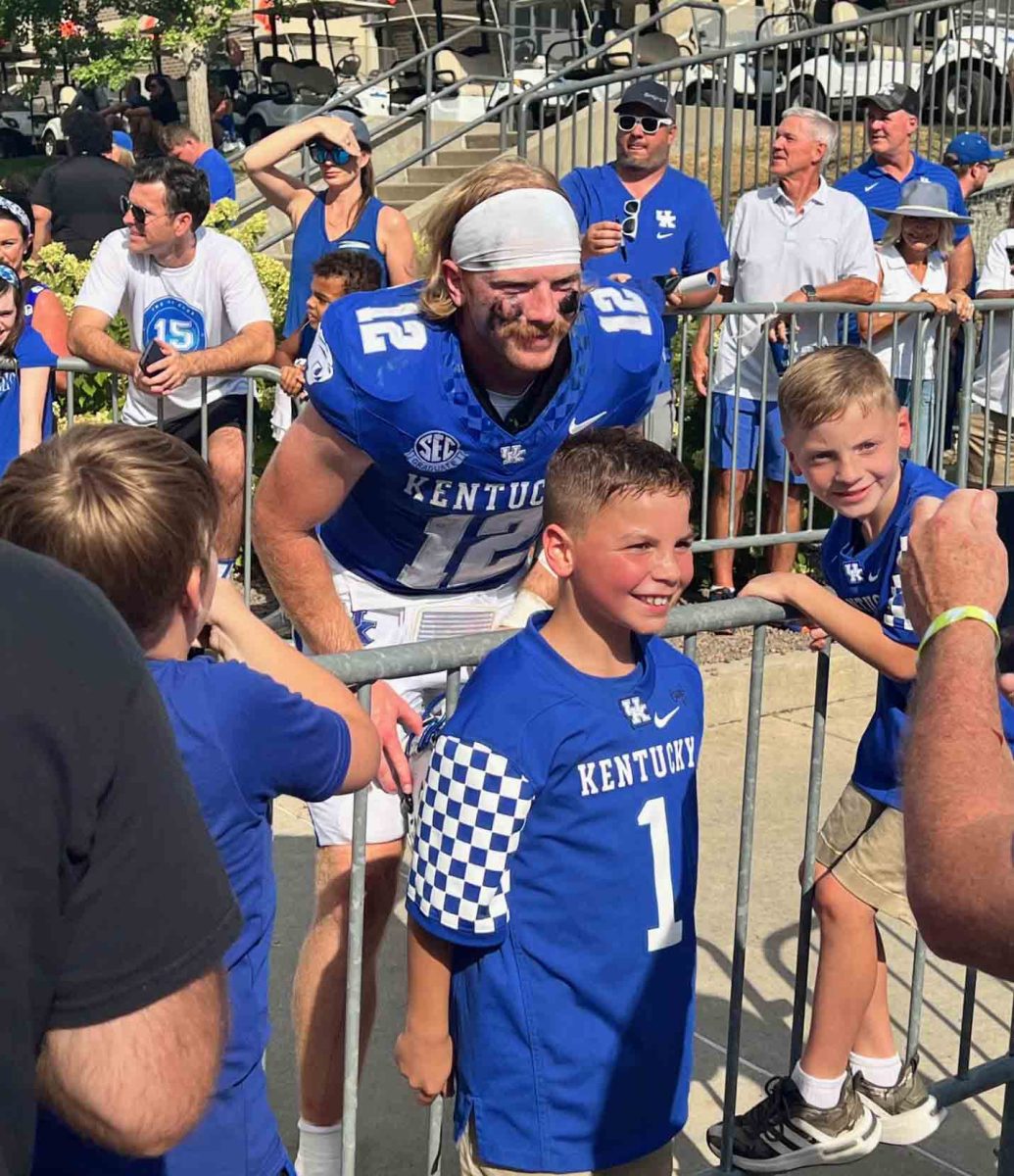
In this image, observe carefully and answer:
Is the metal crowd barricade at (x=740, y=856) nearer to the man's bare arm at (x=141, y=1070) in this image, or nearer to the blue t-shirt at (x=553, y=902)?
the blue t-shirt at (x=553, y=902)

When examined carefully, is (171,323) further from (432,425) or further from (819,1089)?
(819,1089)

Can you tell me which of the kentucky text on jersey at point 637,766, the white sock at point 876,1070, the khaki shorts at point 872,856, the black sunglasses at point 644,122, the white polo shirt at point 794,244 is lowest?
the white sock at point 876,1070

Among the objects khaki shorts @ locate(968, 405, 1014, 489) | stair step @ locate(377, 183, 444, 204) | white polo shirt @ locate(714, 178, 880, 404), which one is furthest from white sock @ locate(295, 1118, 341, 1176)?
stair step @ locate(377, 183, 444, 204)

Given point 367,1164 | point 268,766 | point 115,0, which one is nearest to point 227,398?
point 367,1164

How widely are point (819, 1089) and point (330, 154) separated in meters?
5.38

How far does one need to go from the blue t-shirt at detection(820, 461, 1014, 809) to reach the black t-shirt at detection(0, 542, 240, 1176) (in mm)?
2071

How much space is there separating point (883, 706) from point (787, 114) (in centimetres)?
519

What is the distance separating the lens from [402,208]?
15.4 metres

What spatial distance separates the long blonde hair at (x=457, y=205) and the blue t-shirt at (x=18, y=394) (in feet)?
9.37

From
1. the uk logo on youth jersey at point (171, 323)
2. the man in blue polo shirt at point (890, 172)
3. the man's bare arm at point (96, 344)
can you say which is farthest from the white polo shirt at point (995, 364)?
the man's bare arm at point (96, 344)

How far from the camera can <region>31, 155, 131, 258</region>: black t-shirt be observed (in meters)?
10.7

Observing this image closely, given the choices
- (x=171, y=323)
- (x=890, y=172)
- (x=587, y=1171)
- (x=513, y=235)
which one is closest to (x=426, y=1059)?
(x=587, y=1171)

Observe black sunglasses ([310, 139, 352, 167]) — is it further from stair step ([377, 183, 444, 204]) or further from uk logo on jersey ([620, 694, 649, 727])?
stair step ([377, 183, 444, 204])

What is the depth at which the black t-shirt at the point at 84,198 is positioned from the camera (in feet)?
35.1
